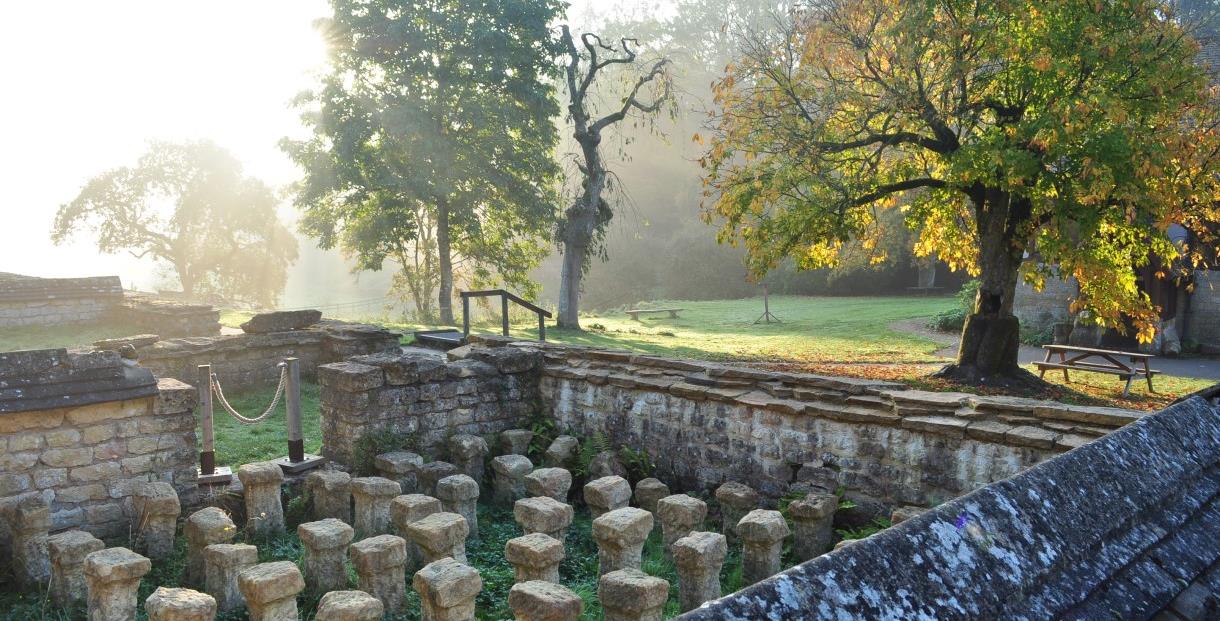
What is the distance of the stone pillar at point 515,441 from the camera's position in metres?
7.93

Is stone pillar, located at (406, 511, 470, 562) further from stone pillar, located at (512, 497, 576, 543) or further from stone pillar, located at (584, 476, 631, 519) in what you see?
stone pillar, located at (584, 476, 631, 519)

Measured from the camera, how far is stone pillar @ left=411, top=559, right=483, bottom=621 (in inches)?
165

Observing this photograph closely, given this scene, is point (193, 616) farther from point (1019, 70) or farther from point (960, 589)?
point (1019, 70)

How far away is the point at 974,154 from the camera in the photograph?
9.34 metres

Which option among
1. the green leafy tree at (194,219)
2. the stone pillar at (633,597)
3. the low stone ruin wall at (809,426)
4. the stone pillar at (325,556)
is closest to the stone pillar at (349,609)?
the stone pillar at (325,556)

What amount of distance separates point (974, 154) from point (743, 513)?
18.2 ft

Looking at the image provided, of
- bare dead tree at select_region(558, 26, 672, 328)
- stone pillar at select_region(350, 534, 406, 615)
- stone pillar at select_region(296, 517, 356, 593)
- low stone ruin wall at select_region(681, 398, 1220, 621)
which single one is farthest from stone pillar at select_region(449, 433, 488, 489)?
bare dead tree at select_region(558, 26, 672, 328)

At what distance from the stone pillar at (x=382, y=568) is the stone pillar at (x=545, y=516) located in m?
0.95

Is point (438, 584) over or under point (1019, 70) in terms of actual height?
under

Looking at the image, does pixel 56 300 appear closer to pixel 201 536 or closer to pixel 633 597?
pixel 201 536

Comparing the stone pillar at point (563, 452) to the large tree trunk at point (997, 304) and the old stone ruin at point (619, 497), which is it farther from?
the large tree trunk at point (997, 304)

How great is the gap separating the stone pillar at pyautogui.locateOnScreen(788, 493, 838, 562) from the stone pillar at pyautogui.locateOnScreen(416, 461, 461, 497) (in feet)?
9.58

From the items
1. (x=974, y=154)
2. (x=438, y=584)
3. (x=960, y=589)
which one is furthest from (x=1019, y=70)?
(x=960, y=589)

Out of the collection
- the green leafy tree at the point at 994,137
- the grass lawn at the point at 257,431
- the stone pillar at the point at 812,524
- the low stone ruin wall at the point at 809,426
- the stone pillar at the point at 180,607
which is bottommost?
the stone pillar at the point at 812,524
